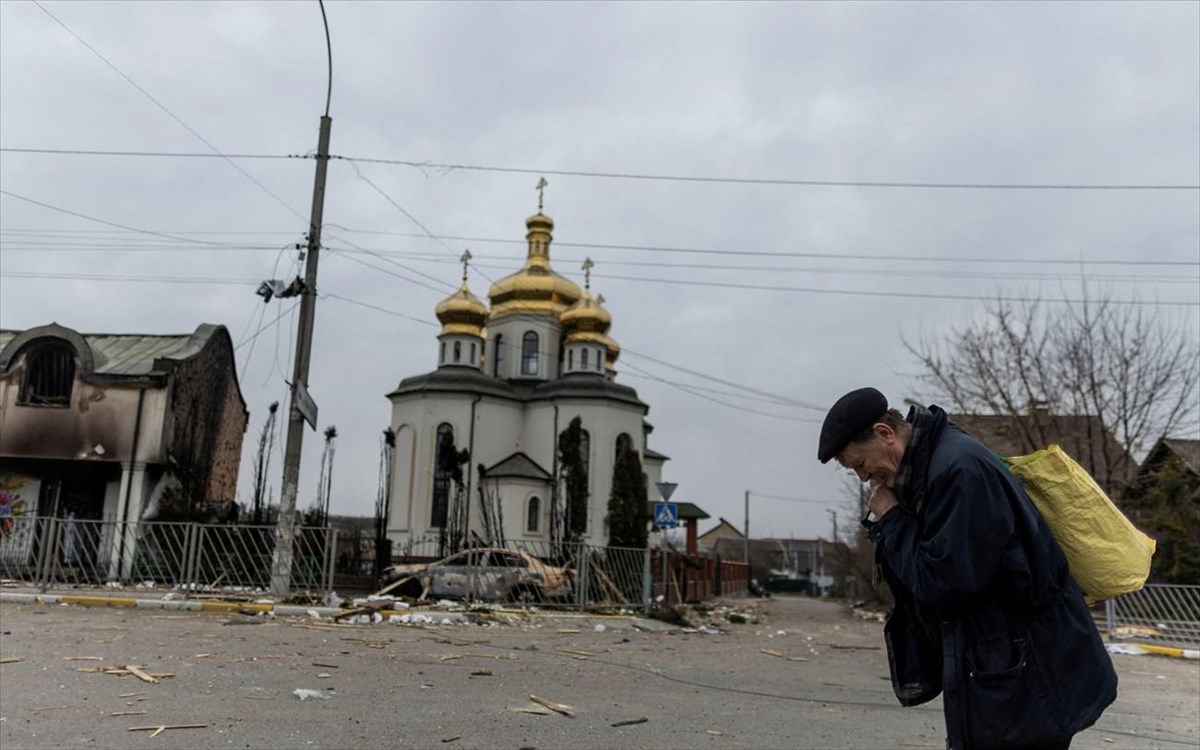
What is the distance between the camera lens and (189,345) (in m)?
28.1

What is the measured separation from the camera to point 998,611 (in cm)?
263

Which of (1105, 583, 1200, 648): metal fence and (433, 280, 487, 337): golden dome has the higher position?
(433, 280, 487, 337): golden dome

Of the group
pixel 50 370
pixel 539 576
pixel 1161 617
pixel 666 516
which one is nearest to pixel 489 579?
pixel 539 576

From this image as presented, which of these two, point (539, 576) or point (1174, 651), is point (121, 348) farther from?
point (1174, 651)

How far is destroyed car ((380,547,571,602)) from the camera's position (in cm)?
1714

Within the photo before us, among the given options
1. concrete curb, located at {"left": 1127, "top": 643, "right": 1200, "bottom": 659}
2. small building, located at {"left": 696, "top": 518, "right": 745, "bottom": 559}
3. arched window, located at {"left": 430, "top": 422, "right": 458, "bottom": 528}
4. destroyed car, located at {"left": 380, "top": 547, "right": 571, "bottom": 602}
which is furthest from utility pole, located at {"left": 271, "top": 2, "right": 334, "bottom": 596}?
small building, located at {"left": 696, "top": 518, "right": 745, "bottom": 559}

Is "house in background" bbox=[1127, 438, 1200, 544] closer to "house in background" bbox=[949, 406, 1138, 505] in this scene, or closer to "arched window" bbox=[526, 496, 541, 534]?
"house in background" bbox=[949, 406, 1138, 505]

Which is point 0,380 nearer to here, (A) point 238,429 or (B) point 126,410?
(B) point 126,410

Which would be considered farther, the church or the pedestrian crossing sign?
the church

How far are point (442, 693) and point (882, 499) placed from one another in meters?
5.04

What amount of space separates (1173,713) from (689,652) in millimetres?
5375

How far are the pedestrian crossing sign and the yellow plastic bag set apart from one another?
49.2ft

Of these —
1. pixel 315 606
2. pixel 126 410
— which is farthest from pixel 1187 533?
pixel 126 410

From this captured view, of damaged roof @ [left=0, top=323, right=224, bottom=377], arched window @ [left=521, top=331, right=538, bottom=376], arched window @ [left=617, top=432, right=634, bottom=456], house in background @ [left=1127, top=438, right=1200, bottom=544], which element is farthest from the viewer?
arched window @ [left=521, top=331, right=538, bottom=376]
